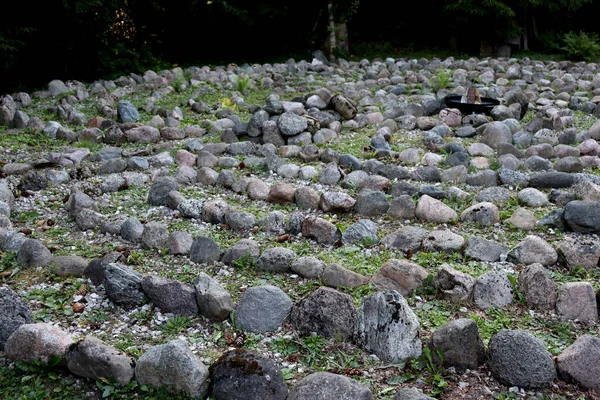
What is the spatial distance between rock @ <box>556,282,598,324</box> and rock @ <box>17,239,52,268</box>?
8.59 feet

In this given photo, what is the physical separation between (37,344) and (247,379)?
919mm

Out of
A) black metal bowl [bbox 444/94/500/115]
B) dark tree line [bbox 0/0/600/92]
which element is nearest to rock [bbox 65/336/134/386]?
black metal bowl [bbox 444/94/500/115]

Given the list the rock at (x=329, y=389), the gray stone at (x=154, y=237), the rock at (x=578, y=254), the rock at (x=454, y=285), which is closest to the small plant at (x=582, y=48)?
the rock at (x=578, y=254)

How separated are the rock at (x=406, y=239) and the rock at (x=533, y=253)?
0.51 meters

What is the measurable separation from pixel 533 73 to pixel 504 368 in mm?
8238

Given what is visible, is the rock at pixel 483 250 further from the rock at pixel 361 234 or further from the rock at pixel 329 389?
the rock at pixel 329 389

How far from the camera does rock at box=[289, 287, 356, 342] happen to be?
9.72ft

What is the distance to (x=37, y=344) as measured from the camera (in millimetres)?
2822

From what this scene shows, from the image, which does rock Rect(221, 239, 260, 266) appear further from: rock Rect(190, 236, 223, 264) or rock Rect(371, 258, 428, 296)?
rock Rect(371, 258, 428, 296)

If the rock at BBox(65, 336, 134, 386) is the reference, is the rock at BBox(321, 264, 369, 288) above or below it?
above

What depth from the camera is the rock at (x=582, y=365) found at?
2.59 meters

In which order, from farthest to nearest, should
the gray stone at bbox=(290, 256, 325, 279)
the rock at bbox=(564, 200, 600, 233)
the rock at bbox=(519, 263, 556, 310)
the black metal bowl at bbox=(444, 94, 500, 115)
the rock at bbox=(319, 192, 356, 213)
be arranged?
1. the black metal bowl at bbox=(444, 94, 500, 115)
2. the rock at bbox=(319, 192, 356, 213)
3. the rock at bbox=(564, 200, 600, 233)
4. the gray stone at bbox=(290, 256, 325, 279)
5. the rock at bbox=(519, 263, 556, 310)

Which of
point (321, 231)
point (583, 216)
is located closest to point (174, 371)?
point (321, 231)

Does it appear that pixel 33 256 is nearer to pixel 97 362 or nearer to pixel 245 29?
pixel 97 362
